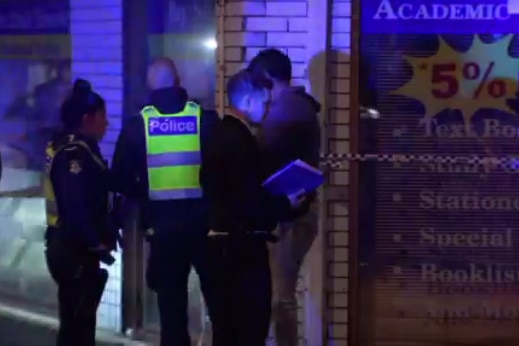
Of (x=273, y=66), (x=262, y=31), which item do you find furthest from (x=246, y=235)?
(x=262, y=31)

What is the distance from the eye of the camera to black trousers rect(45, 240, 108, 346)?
620cm

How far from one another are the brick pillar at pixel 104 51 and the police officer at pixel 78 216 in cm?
144

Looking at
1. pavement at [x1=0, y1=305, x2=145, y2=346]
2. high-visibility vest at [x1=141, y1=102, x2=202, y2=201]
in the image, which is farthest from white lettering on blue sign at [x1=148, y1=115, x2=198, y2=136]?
pavement at [x1=0, y1=305, x2=145, y2=346]

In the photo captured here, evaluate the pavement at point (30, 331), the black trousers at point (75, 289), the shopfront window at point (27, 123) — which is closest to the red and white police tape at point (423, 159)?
the black trousers at point (75, 289)

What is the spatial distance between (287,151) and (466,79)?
142 centimetres

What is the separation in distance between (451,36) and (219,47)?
4.70ft

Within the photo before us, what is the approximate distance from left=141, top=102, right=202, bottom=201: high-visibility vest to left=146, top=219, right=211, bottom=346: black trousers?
182 millimetres

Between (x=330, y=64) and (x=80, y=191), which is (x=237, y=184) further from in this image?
(x=330, y=64)

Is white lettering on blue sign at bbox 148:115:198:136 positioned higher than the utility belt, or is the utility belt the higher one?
white lettering on blue sign at bbox 148:115:198:136

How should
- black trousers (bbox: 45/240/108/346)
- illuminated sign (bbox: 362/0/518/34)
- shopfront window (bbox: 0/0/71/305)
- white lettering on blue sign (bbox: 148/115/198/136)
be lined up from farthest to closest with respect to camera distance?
shopfront window (bbox: 0/0/71/305)
illuminated sign (bbox: 362/0/518/34)
white lettering on blue sign (bbox: 148/115/198/136)
black trousers (bbox: 45/240/108/346)

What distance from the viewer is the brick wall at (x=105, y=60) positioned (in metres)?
7.86

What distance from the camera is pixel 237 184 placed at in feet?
19.2

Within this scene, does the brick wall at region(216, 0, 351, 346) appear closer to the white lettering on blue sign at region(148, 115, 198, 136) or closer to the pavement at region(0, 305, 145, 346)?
the white lettering on blue sign at region(148, 115, 198, 136)

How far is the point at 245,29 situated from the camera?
23.2 feet
